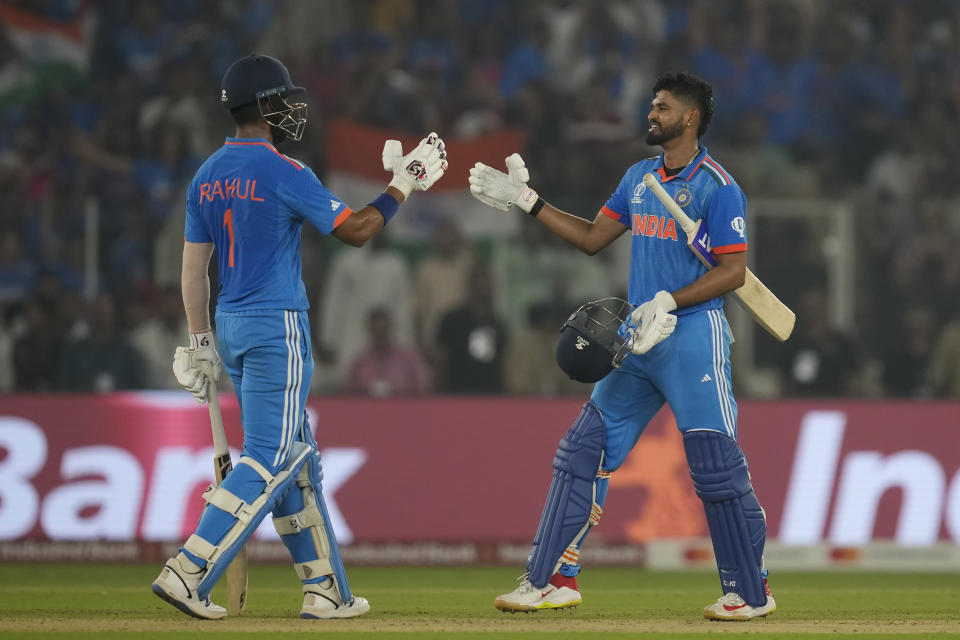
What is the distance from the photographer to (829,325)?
38.0 feet

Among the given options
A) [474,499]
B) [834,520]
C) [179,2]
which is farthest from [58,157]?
[834,520]

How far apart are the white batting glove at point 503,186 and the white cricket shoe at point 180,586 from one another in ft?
6.51

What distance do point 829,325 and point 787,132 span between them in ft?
10.3

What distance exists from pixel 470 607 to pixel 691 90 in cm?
253

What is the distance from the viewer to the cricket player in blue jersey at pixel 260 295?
5.88m

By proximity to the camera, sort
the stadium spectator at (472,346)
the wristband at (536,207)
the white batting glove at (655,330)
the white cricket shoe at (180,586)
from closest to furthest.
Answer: the white cricket shoe at (180,586) < the white batting glove at (655,330) < the wristband at (536,207) < the stadium spectator at (472,346)

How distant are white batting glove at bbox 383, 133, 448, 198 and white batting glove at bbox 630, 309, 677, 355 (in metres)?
1.06

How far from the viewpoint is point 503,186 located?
6527 mm

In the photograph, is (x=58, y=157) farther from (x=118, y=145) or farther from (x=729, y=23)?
(x=729, y=23)

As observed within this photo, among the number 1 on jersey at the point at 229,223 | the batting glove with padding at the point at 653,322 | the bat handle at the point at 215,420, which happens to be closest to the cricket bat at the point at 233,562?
the bat handle at the point at 215,420

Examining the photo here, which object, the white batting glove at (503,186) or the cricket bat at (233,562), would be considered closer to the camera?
the cricket bat at (233,562)

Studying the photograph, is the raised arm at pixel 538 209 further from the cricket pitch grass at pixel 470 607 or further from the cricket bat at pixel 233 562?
the cricket pitch grass at pixel 470 607

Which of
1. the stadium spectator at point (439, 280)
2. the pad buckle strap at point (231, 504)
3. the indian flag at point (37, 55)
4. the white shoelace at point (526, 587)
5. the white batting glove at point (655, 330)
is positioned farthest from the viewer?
the indian flag at point (37, 55)

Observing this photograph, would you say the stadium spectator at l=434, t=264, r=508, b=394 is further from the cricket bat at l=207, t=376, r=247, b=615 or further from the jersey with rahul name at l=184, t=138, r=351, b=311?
the jersey with rahul name at l=184, t=138, r=351, b=311
